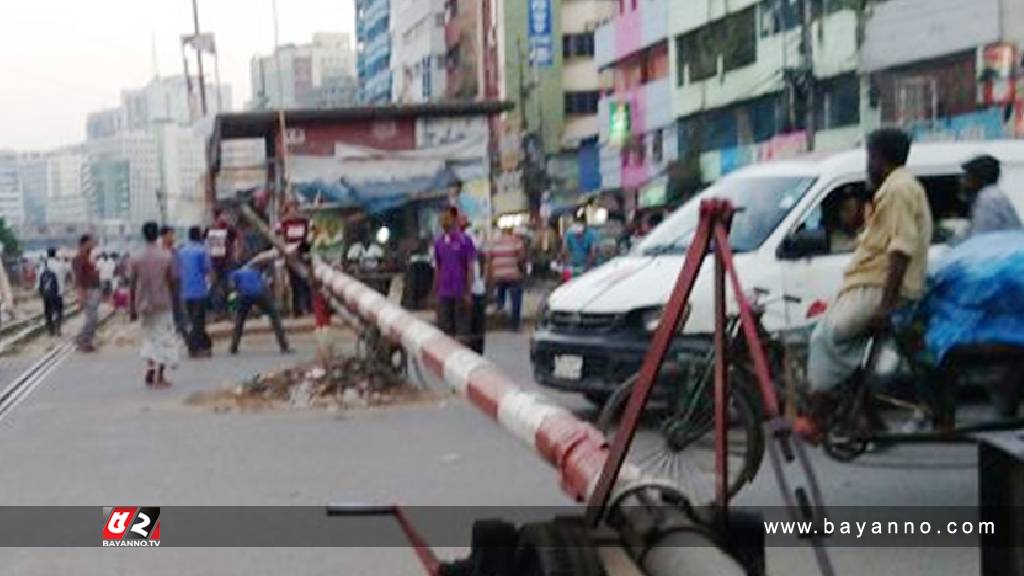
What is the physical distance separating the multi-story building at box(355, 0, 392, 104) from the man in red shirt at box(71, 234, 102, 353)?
8865 cm

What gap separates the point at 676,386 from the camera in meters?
7.85

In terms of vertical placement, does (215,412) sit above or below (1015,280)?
below

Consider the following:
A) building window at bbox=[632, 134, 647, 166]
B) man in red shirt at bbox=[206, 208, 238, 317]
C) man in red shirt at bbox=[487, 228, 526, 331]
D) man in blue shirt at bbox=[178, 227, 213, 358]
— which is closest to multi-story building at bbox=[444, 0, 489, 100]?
building window at bbox=[632, 134, 647, 166]

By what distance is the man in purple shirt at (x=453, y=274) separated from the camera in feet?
51.2

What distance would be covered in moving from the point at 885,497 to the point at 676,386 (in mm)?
1222

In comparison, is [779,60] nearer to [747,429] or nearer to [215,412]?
[215,412]

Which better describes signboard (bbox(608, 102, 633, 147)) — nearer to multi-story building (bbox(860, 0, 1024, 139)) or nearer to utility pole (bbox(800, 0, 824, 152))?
utility pole (bbox(800, 0, 824, 152))

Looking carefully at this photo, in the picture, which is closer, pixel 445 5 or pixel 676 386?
pixel 676 386

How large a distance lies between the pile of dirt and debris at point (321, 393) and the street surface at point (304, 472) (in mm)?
300

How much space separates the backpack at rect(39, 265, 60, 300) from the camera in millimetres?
25703

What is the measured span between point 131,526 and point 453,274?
8330 mm

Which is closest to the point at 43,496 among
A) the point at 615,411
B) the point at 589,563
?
the point at 615,411

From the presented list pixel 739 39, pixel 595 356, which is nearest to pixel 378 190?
pixel 595 356

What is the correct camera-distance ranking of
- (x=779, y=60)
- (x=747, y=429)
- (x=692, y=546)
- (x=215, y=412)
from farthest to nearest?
(x=779, y=60), (x=215, y=412), (x=747, y=429), (x=692, y=546)
